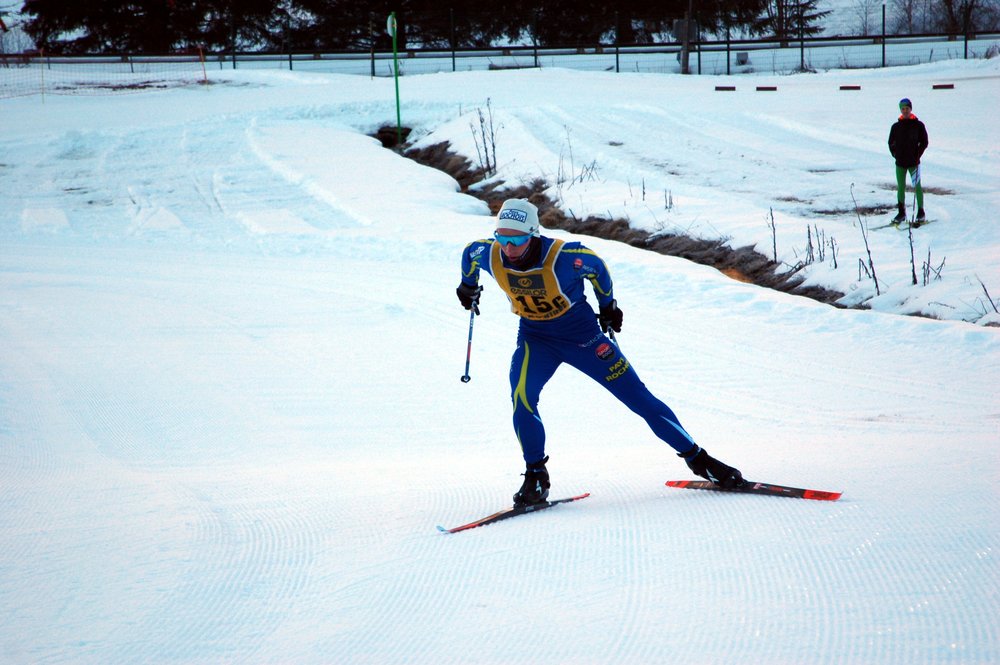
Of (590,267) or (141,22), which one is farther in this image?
(141,22)

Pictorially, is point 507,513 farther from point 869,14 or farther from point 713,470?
point 869,14

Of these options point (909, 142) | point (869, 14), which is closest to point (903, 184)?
point (909, 142)

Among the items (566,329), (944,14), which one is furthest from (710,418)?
(944,14)

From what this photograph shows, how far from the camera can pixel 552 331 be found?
5.58 m

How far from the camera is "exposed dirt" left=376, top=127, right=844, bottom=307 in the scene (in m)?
12.6

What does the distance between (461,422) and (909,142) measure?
8889 millimetres

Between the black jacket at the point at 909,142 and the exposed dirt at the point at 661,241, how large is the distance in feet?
8.40

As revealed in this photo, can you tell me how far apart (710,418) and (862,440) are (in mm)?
1380

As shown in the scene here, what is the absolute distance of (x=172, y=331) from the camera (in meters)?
11.0

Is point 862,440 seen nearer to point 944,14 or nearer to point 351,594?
point 351,594

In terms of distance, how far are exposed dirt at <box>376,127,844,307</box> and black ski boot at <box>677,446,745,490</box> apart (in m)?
6.83

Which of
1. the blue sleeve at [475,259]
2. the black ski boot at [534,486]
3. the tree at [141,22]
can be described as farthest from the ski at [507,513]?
the tree at [141,22]

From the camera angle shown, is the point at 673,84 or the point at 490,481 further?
the point at 673,84

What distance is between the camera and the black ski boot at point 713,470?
547 centimetres
